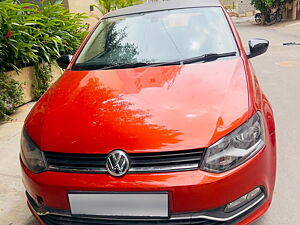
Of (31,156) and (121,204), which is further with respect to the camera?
(31,156)

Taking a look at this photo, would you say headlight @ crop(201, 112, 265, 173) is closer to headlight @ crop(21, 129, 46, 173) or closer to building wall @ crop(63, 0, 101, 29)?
headlight @ crop(21, 129, 46, 173)

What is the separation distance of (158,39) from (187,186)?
169 cm

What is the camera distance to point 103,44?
10.4 feet

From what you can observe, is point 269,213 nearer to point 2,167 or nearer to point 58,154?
point 58,154

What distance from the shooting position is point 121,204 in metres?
1.70

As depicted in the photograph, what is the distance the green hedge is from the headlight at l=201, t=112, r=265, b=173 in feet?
12.5

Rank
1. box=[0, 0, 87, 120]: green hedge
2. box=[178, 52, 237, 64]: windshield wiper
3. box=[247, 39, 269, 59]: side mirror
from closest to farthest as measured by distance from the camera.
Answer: box=[178, 52, 237, 64]: windshield wiper < box=[247, 39, 269, 59]: side mirror < box=[0, 0, 87, 120]: green hedge

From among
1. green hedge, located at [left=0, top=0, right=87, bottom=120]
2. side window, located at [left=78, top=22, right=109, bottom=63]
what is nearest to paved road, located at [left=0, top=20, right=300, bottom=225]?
green hedge, located at [left=0, top=0, right=87, bottom=120]

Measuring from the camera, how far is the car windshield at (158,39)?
2746 mm

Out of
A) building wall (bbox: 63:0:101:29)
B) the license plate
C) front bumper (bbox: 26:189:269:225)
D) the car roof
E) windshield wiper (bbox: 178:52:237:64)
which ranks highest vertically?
the car roof

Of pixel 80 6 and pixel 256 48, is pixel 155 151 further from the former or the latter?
pixel 80 6

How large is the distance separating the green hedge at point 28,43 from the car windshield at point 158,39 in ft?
7.17

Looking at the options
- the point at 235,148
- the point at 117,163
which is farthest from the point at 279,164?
the point at 117,163

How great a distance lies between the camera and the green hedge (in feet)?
16.0
